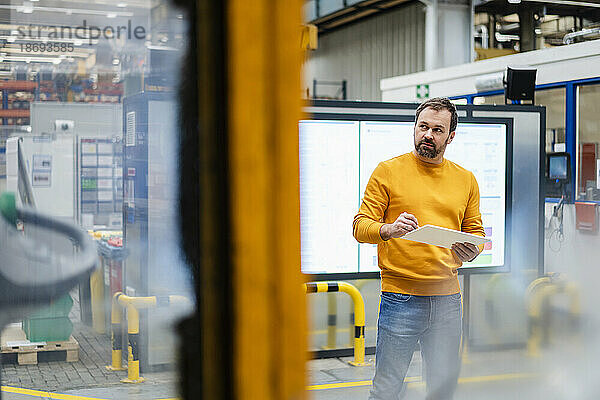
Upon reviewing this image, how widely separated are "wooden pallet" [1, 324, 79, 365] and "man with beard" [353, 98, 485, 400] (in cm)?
200

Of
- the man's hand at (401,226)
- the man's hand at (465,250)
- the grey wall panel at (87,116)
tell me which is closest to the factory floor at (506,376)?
the man's hand at (401,226)

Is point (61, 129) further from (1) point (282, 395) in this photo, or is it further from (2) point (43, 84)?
(1) point (282, 395)

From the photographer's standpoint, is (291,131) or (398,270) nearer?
(291,131)

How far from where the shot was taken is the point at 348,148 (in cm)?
446

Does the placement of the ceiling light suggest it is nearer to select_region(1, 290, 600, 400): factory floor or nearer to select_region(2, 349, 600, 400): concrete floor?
select_region(1, 290, 600, 400): factory floor

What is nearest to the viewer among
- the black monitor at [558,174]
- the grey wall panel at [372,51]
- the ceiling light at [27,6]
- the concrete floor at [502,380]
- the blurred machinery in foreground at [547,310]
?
the ceiling light at [27,6]

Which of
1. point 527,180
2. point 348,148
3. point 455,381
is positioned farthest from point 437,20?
point 455,381

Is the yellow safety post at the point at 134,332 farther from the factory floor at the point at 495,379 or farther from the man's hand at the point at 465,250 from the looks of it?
the factory floor at the point at 495,379

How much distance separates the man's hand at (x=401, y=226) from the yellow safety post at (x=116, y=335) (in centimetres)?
199

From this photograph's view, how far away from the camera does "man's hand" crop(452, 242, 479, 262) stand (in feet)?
9.31

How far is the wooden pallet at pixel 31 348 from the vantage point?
771 millimetres

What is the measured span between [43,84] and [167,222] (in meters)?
0.19

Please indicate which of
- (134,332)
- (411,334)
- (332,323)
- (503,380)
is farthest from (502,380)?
(134,332)

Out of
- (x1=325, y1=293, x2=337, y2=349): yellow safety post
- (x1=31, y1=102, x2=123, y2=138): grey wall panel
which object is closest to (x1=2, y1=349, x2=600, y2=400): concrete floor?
(x1=325, y1=293, x2=337, y2=349): yellow safety post
